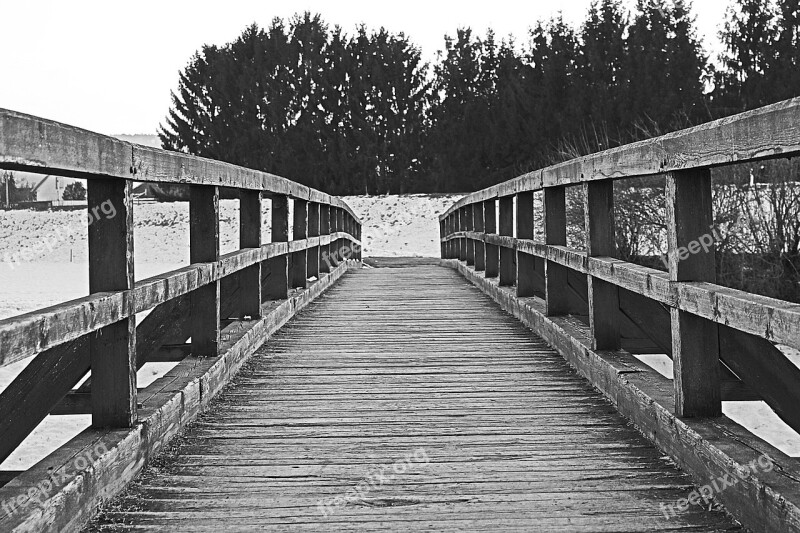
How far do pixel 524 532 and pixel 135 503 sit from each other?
4.13 ft

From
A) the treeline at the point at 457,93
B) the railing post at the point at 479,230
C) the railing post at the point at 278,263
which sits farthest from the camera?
the treeline at the point at 457,93

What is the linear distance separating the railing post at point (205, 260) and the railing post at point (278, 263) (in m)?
2.43

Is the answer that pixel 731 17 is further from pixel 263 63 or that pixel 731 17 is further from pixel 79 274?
pixel 79 274

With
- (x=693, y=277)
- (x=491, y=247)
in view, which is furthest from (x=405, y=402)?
(x=491, y=247)

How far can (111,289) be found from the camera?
128 inches

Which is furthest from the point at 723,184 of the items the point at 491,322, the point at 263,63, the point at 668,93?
the point at 263,63

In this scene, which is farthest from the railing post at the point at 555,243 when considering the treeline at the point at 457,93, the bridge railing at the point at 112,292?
the treeline at the point at 457,93

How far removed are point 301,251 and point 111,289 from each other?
516 centimetres

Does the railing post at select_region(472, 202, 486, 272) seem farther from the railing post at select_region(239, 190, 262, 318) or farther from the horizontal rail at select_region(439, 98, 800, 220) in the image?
the horizontal rail at select_region(439, 98, 800, 220)

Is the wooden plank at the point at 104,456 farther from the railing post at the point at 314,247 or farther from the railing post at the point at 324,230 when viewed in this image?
the railing post at the point at 324,230

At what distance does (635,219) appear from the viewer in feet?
53.4

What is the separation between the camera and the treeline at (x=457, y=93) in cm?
3919

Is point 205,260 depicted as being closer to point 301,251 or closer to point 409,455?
point 409,455

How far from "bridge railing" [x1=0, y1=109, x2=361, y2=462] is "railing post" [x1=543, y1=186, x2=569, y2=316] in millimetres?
1879
